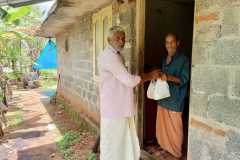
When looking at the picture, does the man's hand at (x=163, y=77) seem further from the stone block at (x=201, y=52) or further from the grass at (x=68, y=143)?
the grass at (x=68, y=143)

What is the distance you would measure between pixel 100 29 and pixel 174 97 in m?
2.58

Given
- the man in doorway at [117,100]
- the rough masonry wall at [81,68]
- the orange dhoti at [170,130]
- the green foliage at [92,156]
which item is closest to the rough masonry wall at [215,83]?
the orange dhoti at [170,130]

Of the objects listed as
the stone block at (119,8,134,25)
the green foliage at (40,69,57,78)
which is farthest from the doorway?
the green foliage at (40,69,57,78)

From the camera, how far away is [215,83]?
223 centimetres

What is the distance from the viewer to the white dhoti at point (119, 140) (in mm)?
3223

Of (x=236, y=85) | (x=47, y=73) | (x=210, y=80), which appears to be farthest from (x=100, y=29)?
(x=47, y=73)

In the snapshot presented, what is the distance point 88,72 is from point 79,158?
2139mm

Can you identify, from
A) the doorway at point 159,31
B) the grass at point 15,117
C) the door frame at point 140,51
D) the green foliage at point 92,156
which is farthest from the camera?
the grass at point 15,117

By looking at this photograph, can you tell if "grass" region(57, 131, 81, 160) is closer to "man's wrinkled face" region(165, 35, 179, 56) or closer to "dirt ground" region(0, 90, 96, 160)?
"dirt ground" region(0, 90, 96, 160)

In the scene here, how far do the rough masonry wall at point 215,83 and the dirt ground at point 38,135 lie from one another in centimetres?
266

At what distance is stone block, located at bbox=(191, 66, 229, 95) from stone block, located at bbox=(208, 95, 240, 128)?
0.23ft

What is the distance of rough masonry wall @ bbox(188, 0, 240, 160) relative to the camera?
6.73 feet

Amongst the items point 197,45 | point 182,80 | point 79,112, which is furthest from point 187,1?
point 79,112

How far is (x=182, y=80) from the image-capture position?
3053 mm
